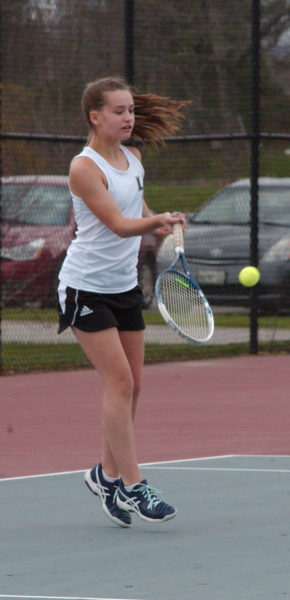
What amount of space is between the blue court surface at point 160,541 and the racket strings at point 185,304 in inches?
29.7

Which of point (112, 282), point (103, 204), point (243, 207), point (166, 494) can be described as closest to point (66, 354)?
point (243, 207)

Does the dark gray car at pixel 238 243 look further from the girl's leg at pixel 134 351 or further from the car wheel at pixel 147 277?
the girl's leg at pixel 134 351

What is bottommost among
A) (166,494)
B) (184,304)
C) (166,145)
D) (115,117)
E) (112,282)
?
(166,494)

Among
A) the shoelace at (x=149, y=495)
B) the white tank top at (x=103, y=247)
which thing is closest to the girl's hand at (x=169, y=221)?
the white tank top at (x=103, y=247)

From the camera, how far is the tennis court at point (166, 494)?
181 inches

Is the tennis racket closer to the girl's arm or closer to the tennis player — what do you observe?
the tennis player

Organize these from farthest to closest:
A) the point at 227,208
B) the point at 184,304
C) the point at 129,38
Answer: the point at 227,208 < the point at 129,38 < the point at 184,304

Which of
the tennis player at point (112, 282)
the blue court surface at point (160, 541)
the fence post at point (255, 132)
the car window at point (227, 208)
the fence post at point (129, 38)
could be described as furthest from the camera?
the fence post at point (255, 132)

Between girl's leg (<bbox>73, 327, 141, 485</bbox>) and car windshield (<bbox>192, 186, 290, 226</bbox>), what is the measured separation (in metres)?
7.04

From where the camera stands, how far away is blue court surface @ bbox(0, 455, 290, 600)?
4.47m

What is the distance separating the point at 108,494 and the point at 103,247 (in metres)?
0.97

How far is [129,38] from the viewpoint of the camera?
1179 cm

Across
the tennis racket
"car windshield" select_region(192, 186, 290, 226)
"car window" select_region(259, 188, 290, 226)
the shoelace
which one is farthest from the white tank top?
"car window" select_region(259, 188, 290, 226)

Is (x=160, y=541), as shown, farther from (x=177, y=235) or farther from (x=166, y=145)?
(x=166, y=145)
